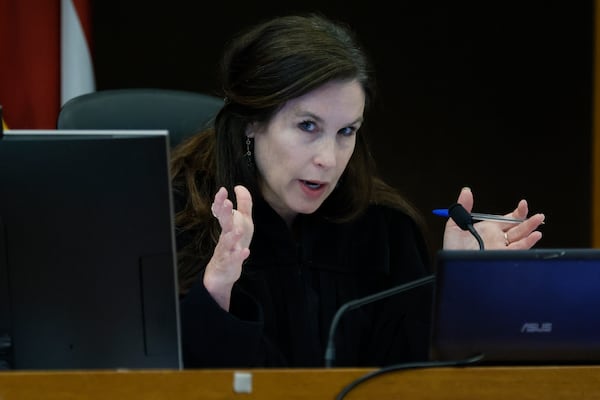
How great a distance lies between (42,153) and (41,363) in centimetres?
27

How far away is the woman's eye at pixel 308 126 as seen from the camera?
176 cm

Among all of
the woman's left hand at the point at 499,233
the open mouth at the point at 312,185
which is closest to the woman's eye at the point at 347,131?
the open mouth at the point at 312,185

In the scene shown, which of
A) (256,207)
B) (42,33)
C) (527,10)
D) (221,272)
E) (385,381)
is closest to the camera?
(385,381)

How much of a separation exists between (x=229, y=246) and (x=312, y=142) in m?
0.40

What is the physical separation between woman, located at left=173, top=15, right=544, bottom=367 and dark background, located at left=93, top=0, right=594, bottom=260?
4.78 ft

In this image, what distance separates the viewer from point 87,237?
3.90ft

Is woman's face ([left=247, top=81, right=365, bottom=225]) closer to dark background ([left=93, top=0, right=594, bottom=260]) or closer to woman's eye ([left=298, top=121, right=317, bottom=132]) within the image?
woman's eye ([left=298, top=121, right=317, bottom=132])

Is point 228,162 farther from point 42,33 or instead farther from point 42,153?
point 42,33

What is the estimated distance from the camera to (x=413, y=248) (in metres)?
1.93

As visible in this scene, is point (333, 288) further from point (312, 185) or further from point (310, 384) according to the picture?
point (310, 384)

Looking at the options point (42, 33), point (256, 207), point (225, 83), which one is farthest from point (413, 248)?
point (42, 33)

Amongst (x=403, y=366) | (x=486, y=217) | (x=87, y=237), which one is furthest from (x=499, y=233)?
(x=87, y=237)

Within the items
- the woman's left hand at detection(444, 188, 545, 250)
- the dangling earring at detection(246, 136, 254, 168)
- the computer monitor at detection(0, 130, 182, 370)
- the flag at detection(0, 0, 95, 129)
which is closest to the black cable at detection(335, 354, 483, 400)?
the computer monitor at detection(0, 130, 182, 370)

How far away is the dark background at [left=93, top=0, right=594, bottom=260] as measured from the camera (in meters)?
3.33
